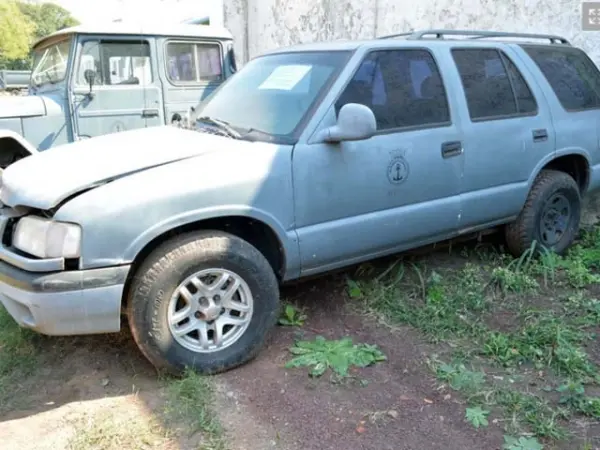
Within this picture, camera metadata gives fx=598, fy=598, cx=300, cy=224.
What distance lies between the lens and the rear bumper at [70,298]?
2.83 meters

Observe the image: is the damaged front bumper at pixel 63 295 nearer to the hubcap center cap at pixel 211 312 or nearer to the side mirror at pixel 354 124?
the hubcap center cap at pixel 211 312

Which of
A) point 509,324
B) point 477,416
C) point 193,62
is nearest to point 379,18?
point 193,62

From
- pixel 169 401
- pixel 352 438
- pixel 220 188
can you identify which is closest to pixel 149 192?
pixel 220 188

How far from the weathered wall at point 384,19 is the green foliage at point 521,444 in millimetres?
3656

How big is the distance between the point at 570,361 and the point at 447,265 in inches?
61.1

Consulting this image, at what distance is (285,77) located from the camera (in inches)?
152

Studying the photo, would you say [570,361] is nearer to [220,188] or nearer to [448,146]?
[448,146]

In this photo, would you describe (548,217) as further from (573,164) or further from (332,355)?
(332,355)

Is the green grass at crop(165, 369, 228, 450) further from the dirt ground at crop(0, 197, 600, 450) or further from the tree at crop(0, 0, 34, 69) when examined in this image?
the tree at crop(0, 0, 34, 69)

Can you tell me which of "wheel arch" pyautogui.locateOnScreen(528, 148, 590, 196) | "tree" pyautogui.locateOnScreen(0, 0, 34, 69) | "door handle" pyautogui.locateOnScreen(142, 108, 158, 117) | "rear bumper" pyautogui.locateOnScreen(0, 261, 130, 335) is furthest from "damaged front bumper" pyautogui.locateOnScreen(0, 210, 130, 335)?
"tree" pyautogui.locateOnScreen(0, 0, 34, 69)

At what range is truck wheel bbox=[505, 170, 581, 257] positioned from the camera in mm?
4652

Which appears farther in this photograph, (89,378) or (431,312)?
(431,312)

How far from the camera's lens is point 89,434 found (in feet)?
9.02

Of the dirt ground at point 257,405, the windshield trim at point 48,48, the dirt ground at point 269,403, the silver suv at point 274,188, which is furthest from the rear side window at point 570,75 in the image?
the windshield trim at point 48,48
